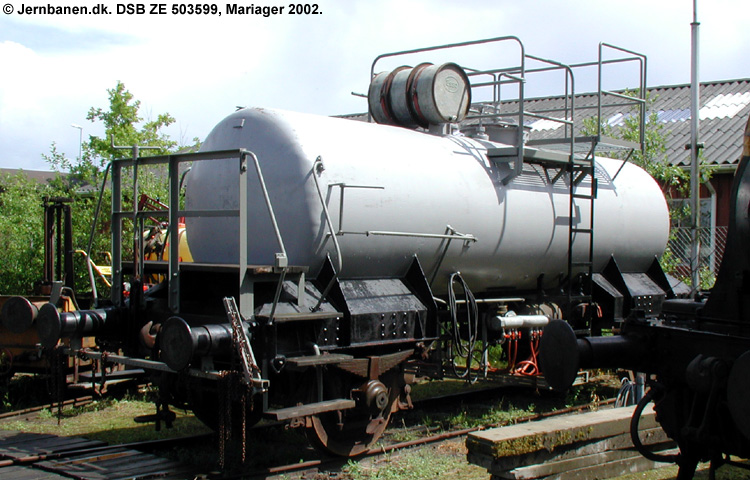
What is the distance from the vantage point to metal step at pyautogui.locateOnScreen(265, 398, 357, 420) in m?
6.27

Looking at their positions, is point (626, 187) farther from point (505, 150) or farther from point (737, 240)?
point (737, 240)

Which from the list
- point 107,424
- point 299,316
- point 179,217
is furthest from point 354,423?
point 107,424

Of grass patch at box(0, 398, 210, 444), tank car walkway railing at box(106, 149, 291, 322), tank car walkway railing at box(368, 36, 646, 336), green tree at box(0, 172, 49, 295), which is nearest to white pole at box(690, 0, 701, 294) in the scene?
tank car walkway railing at box(368, 36, 646, 336)

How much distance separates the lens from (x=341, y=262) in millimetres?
7117

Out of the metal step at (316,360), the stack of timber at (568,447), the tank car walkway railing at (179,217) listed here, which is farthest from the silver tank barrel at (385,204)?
the stack of timber at (568,447)

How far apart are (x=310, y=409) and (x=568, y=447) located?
2.15 meters

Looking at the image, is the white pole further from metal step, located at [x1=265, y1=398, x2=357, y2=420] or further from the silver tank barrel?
metal step, located at [x1=265, y1=398, x2=357, y2=420]

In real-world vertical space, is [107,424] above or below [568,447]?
below

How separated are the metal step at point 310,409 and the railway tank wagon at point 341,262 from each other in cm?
1

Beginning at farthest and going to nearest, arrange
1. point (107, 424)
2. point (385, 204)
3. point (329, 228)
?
point (107, 424) < point (385, 204) < point (329, 228)

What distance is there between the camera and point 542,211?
9.20 meters

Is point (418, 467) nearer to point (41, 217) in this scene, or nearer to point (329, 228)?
point (329, 228)

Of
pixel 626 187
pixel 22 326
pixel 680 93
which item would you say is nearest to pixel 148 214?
pixel 22 326

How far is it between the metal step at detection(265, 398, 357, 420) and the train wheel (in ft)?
0.76
